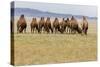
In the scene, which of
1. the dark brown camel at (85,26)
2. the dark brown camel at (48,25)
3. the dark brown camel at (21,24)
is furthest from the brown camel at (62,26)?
the dark brown camel at (21,24)

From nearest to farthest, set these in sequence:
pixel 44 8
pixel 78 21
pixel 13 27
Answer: pixel 13 27 → pixel 44 8 → pixel 78 21

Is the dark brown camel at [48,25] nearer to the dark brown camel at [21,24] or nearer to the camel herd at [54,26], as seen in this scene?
the camel herd at [54,26]

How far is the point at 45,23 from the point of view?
201cm

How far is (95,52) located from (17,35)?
92 centimetres

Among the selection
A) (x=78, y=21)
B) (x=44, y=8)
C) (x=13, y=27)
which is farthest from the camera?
(x=78, y=21)

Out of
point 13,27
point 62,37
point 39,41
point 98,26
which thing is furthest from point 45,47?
point 98,26

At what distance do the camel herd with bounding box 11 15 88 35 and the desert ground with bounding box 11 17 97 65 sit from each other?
4cm

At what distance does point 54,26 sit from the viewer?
80.7 inches

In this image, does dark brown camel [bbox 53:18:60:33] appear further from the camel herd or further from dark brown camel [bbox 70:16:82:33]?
dark brown camel [bbox 70:16:82:33]

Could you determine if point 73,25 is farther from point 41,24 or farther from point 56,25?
point 41,24

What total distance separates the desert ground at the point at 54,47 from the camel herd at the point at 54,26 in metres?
0.04

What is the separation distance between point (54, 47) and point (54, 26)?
0.22m

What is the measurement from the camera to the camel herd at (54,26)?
1.92m

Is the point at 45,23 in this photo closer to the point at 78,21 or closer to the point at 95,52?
the point at 78,21
